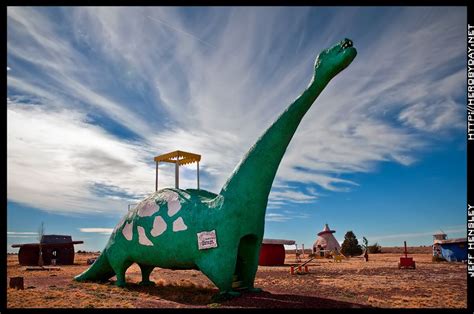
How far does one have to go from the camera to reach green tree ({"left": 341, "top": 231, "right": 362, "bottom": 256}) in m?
41.1

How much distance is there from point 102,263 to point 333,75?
10.8 metres

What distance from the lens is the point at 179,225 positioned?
35.2ft

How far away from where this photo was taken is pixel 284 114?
998cm

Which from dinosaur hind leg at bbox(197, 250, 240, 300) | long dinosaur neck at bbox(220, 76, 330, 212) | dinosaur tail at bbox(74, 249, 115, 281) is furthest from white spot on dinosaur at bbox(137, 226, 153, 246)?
long dinosaur neck at bbox(220, 76, 330, 212)

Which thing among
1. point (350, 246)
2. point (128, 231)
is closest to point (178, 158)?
point (128, 231)

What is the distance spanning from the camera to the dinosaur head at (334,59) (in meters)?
8.95

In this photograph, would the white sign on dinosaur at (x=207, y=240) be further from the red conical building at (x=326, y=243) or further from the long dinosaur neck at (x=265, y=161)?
the red conical building at (x=326, y=243)

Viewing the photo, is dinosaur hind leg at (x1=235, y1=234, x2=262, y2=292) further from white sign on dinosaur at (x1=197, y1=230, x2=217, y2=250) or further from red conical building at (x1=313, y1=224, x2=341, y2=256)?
red conical building at (x1=313, y1=224, x2=341, y2=256)

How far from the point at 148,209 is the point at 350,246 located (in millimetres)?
33913

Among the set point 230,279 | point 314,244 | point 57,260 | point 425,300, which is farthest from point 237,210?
point 314,244

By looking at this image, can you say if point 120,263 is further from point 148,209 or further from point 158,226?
point 158,226

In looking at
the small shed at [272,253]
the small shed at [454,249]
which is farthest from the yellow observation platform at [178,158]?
the small shed at [454,249]
